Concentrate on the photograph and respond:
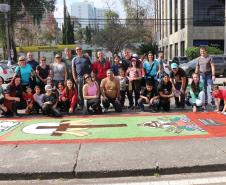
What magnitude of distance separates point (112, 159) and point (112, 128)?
2457 millimetres

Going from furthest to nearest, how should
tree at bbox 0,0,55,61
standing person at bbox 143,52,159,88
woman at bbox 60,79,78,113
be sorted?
tree at bbox 0,0,55,61
standing person at bbox 143,52,159,88
woman at bbox 60,79,78,113

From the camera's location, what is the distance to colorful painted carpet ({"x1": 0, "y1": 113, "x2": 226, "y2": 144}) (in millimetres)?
7809

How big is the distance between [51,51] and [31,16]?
6.67 meters

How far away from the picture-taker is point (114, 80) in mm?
10883

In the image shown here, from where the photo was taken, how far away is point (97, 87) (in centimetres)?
1074

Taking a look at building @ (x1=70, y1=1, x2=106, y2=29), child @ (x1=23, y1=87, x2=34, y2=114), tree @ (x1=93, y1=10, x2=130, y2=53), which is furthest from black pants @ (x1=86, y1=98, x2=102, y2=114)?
building @ (x1=70, y1=1, x2=106, y2=29)

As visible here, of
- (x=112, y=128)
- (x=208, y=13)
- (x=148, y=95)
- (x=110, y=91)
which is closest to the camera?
(x=112, y=128)

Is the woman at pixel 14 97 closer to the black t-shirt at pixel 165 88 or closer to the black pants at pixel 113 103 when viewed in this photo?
the black pants at pixel 113 103

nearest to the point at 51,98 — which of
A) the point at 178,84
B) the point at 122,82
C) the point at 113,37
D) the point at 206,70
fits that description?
the point at 122,82

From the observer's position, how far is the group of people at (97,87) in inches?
416

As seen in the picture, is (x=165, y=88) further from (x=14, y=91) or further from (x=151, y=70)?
(x=14, y=91)

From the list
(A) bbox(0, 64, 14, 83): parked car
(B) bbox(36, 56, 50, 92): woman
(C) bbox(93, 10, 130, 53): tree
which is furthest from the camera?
(C) bbox(93, 10, 130, 53): tree

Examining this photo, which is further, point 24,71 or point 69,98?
point 24,71

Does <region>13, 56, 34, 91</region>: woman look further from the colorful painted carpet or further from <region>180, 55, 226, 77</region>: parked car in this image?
<region>180, 55, 226, 77</region>: parked car
